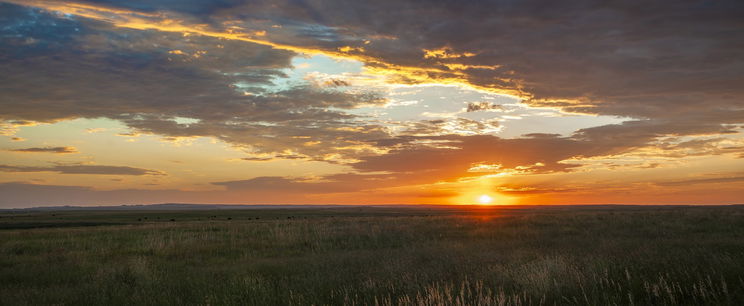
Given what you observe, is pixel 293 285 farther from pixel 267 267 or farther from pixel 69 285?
pixel 69 285

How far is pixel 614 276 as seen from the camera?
27.7 ft

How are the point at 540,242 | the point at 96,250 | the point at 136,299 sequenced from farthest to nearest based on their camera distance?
1. the point at 96,250
2. the point at 540,242
3. the point at 136,299

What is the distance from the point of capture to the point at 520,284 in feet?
28.4

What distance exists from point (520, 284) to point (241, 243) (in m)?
16.9

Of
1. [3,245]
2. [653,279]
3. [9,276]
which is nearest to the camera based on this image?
[653,279]

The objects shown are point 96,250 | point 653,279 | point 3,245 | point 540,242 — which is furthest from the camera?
point 3,245

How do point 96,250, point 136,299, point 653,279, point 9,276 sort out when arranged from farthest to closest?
point 96,250, point 9,276, point 136,299, point 653,279

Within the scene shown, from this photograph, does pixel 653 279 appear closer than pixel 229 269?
Yes

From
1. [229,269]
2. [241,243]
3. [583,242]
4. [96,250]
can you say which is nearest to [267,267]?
[229,269]

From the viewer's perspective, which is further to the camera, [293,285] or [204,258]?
[204,258]

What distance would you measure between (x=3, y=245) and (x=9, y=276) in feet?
36.7

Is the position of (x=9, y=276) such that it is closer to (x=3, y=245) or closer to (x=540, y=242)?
(x=3, y=245)

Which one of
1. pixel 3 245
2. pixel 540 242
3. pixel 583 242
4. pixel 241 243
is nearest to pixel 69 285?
pixel 241 243

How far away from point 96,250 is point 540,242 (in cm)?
1913
